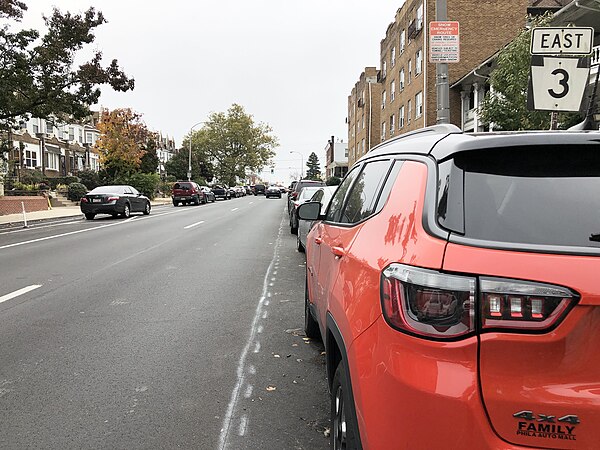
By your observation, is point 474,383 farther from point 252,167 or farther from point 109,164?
point 252,167

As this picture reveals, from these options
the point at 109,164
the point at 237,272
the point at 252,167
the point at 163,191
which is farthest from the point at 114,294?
the point at 252,167

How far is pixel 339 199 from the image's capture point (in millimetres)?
4141

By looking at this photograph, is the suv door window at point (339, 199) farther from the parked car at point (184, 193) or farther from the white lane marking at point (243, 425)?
the parked car at point (184, 193)

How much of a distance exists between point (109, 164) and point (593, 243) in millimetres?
48572

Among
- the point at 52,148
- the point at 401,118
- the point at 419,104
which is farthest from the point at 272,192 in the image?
the point at 419,104

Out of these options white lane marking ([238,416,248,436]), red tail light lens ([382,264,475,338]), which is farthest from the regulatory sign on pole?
red tail light lens ([382,264,475,338])

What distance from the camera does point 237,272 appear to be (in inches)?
384

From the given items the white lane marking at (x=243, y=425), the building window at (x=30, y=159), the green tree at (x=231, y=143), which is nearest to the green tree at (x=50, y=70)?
the white lane marking at (x=243, y=425)

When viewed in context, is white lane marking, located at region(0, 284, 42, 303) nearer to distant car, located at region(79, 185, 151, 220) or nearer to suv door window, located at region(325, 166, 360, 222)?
suv door window, located at region(325, 166, 360, 222)

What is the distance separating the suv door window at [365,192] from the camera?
2945mm

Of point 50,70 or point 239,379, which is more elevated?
point 50,70

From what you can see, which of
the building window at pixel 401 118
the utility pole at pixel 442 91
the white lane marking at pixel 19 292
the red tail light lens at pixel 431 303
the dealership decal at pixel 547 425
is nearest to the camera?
the dealership decal at pixel 547 425

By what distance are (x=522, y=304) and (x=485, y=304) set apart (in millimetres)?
118

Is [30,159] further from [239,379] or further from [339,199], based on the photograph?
[339,199]
